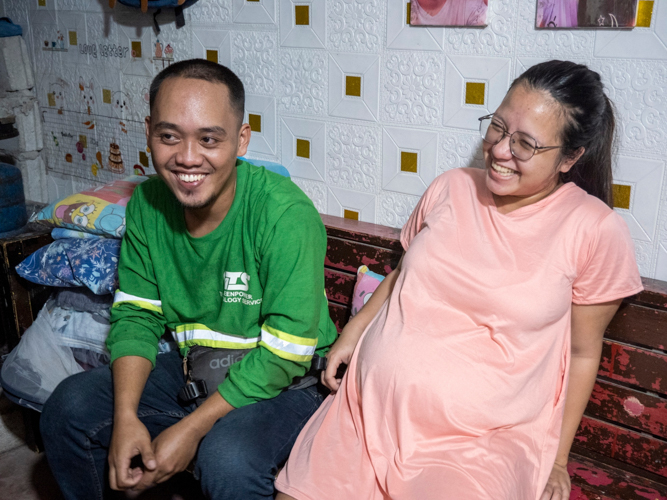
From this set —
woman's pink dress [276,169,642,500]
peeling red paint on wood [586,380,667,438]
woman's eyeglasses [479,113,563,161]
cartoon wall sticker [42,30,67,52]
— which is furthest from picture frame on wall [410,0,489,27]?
cartoon wall sticker [42,30,67,52]

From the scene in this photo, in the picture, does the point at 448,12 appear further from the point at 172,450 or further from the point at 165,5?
the point at 172,450

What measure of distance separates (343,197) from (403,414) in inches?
42.5

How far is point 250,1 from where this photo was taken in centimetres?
238

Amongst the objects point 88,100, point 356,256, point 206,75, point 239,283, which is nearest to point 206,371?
point 239,283

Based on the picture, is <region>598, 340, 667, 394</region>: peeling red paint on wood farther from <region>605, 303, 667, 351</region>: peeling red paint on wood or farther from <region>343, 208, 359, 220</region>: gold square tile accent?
<region>343, 208, 359, 220</region>: gold square tile accent

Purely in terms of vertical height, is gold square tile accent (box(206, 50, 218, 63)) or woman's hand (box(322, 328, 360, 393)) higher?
gold square tile accent (box(206, 50, 218, 63))

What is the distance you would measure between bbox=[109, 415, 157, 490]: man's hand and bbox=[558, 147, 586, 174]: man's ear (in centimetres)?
117

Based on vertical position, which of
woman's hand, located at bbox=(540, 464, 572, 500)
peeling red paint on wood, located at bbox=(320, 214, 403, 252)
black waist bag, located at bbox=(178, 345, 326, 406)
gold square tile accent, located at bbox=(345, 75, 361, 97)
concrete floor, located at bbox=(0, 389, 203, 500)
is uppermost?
gold square tile accent, located at bbox=(345, 75, 361, 97)

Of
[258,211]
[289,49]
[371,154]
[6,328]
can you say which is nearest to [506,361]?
[258,211]

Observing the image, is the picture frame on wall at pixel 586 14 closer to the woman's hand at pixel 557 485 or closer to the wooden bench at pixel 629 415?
the wooden bench at pixel 629 415

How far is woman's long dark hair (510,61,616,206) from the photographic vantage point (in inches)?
55.7

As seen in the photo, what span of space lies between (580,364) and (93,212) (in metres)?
1.72

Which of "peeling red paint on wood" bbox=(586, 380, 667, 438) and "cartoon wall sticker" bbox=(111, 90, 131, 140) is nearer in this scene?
"peeling red paint on wood" bbox=(586, 380, 667, 438)

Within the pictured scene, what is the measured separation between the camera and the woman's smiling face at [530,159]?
55.6 inches
